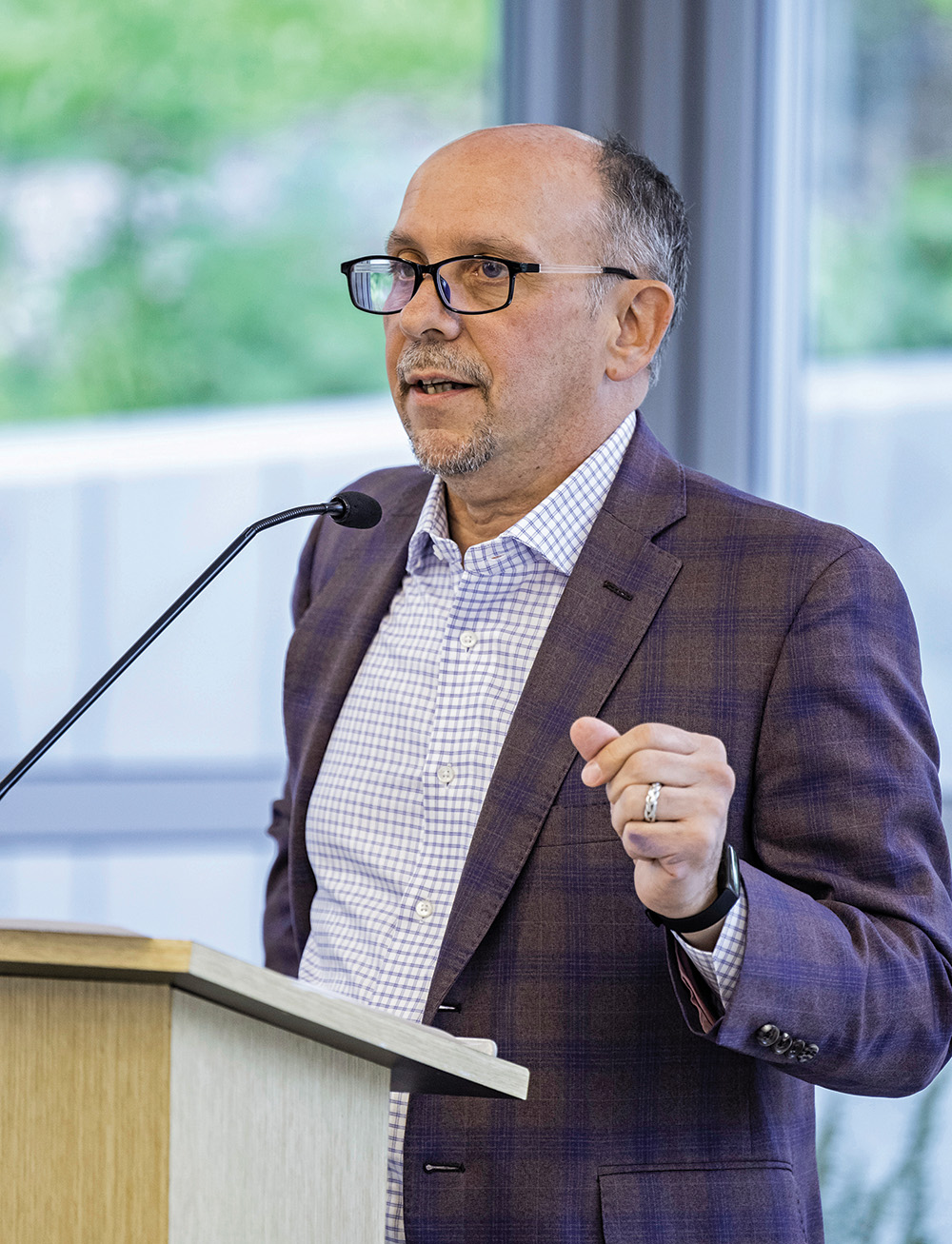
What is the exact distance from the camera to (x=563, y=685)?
143 centimetres

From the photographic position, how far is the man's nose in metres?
1.55

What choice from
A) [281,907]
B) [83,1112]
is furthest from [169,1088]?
[281,907]

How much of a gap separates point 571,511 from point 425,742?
321 millimetres

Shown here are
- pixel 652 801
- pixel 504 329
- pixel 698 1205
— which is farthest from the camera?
pixel 504 329

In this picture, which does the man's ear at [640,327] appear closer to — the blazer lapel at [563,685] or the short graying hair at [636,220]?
the short graying hair at [636,220]

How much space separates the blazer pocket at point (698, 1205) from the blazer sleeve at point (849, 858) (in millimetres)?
136

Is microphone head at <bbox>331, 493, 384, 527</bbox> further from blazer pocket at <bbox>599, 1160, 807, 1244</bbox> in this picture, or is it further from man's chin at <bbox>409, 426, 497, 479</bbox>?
blazer pocket at <bbox>599, 1160, 807, 1244</bbox>

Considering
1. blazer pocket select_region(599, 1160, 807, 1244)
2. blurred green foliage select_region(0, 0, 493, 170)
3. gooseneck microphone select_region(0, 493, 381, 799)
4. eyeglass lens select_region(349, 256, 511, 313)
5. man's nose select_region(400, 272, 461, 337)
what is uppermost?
blurred green foliage select_region(0, 0, 493, 170)

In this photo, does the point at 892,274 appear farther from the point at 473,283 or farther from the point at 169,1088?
the point at 169,1088

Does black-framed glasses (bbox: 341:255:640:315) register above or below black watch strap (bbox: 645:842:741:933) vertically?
above

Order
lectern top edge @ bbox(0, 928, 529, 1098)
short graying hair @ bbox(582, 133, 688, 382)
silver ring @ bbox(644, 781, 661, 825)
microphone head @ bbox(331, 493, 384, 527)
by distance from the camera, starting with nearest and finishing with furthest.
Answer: lectern top edge @ bbox(0, 928, 529, 1098) → silver ring @ bbox(644, 781, 661, 825) → microphone head @ bbox(331, 493, 384, 527) → short graying hair @ bbox(582, 133, 688, 382)

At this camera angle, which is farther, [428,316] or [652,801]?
[428,316]

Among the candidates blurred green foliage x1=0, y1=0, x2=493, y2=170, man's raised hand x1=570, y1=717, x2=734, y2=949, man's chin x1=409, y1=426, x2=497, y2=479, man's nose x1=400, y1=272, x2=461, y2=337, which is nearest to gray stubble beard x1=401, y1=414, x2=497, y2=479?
man's chin x1=409, y1=426, x2=497, y2=479

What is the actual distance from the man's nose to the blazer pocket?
36.2 inches
